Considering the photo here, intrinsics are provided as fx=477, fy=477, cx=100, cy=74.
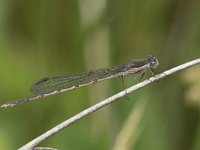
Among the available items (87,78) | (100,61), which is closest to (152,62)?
(87,78)

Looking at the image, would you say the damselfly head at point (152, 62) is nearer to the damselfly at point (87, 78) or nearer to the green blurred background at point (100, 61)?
the damselfly at point (87, 78)

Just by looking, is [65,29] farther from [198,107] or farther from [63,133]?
[198,107]

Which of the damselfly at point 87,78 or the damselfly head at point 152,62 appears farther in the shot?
the damselfly head at point 152,62

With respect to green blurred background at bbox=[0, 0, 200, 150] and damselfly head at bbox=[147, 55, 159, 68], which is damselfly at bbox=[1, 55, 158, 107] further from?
green blurred background at bbox=[0, 0, 200, 150]

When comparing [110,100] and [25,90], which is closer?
[110,100]

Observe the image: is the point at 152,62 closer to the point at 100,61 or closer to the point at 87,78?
the point at 87,78

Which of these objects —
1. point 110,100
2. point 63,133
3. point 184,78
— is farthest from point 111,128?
point 110,100

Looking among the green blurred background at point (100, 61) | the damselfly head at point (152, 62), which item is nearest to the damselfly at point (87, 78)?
the damselfly head at point (152, 62)
